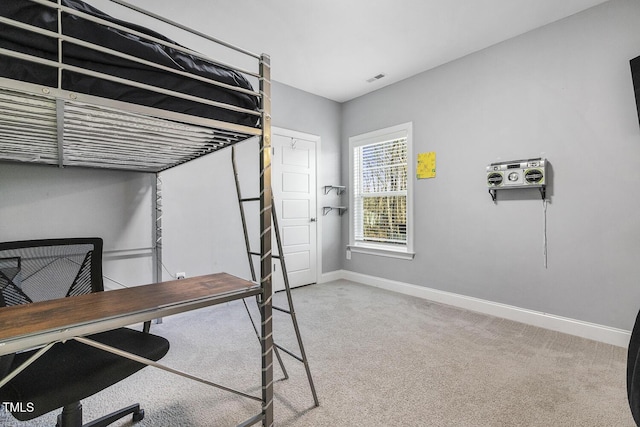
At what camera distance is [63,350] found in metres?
1.17

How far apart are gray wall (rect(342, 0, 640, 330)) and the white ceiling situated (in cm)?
24

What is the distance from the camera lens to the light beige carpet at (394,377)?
58.3 inches

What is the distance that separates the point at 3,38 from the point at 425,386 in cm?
226

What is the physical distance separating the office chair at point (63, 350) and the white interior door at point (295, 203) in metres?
2.15

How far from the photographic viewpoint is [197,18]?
2.43 meters

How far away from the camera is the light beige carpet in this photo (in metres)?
1.48

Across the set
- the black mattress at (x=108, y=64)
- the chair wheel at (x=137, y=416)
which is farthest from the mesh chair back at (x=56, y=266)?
the black mattress at (x=108, y=64)

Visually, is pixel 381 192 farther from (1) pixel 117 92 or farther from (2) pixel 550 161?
(1) pixel 117 92

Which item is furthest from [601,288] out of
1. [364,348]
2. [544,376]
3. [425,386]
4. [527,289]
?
[364,348]

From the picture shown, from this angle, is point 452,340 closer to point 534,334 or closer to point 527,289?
point 534,334

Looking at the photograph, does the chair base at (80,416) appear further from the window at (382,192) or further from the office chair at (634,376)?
the window at (382,192)

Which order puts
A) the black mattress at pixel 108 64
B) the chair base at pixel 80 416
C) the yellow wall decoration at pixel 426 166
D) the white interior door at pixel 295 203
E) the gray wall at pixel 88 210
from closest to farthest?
the black mattress at pixel 108 64, the chair base at pixel 80 416, the gray wall at pixel 88 210, the yellow wall decoration at pixel 426 166, the white interior door at pixel 295 203

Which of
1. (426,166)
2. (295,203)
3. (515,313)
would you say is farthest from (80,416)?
(426,166)

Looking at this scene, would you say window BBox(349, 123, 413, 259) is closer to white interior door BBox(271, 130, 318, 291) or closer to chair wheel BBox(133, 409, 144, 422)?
white interior door BBox(271, 130, 318, 291)
